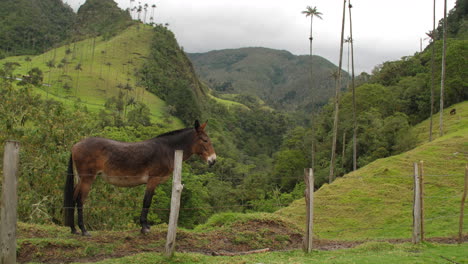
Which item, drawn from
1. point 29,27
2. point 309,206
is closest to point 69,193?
point 309,206

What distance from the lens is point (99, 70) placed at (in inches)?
4503

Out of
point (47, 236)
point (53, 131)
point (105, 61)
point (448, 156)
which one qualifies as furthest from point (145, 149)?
point (105, 61)

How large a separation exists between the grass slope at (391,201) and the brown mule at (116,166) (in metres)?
8.51

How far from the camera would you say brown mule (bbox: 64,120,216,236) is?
837 cm

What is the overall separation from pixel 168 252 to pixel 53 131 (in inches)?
534

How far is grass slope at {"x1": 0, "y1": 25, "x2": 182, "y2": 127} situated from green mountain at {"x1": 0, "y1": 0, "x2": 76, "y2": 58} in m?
13.7

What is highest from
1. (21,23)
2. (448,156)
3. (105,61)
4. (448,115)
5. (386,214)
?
(21,23)

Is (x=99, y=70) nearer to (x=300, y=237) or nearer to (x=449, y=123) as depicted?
(x=449, y=123)

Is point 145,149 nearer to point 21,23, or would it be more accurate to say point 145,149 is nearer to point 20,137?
point 20,137

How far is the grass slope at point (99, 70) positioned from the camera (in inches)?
3693

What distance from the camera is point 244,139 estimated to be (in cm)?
12069

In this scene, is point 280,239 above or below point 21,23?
below

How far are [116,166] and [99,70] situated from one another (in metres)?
114

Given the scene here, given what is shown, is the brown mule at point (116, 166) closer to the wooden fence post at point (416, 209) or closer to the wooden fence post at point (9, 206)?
the wooden fence post at point (9, 206)
